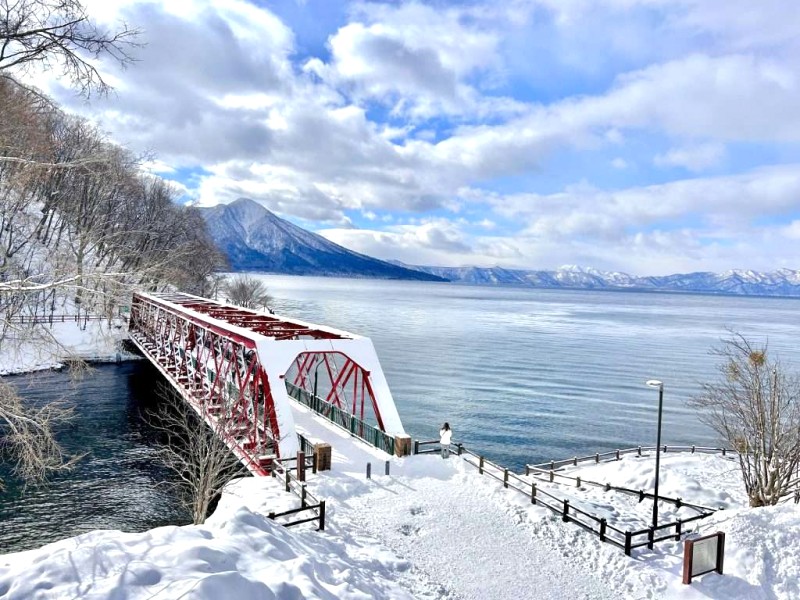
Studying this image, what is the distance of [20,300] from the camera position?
10.1 meters

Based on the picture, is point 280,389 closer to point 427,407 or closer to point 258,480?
point 258,480

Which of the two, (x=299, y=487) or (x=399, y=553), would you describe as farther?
(x=299, y=487)

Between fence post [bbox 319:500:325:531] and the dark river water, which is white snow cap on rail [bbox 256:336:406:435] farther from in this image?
fence post [bbox 319:500:325:531]

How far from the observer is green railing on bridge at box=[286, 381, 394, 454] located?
21691 mm

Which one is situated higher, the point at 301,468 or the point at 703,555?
the point at 301,468

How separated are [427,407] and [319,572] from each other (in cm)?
3082

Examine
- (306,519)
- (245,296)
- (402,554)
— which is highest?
(245,296)

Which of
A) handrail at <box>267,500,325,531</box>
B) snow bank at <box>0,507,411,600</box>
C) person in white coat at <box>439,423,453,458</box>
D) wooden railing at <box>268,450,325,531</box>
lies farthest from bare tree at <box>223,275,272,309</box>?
snow bank at <box>0,507,411,600</box>

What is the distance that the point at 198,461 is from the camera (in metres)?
21.5

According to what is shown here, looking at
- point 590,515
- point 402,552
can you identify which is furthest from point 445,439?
point 402,552

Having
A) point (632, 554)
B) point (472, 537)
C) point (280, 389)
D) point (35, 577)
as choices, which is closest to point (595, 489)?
point (632, 554)

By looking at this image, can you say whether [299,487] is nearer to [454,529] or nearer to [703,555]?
[454,529]

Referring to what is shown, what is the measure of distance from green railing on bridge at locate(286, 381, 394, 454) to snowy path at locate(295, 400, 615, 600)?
726mm

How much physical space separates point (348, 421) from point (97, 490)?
1079 cm
